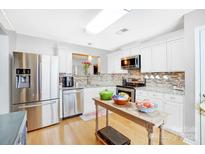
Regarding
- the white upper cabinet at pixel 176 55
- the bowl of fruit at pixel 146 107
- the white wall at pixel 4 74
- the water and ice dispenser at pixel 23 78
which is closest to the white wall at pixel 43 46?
the water and ice dispenser at pixel 23 78

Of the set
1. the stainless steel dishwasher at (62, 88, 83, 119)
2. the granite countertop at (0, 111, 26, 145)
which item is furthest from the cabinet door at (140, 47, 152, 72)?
the granite countertop at (0, 111, 26, 145)

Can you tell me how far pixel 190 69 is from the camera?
6.03 ft

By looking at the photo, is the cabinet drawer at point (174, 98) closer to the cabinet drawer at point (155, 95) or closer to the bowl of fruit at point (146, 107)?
the cabinet drawer at point (155, 95)

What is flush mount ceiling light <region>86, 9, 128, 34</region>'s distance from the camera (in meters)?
1.58

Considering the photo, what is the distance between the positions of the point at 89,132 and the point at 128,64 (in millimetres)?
2275

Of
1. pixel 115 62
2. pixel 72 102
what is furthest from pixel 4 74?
pixel 115 62

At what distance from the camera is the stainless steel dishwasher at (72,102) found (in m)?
3.02

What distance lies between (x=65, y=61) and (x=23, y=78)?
49.5 inches

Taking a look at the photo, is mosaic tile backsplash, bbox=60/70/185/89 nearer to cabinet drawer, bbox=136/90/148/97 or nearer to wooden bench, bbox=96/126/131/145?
cabinet drawer, bbox=136/90/148/97

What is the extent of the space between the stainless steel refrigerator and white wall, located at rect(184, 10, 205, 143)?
280 centimetres
